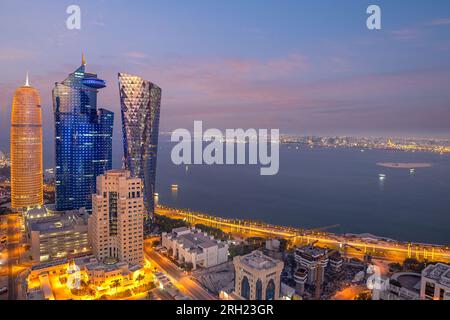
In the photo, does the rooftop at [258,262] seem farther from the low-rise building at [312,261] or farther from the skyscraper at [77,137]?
the skyscraper at [77,137]

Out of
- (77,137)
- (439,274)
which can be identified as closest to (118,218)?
(77,137)

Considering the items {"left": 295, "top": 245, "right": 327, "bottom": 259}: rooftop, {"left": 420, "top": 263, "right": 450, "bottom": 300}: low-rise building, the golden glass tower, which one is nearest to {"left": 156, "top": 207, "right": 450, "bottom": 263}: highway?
{"left": 295, "top": 245, "right": 327, "bottom": 259}: rooftop

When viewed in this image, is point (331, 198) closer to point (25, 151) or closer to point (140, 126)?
point (140, 126)

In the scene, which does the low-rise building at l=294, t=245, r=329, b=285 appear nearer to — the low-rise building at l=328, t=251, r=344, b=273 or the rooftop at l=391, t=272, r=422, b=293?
the low-rise building at l=328, t=251, r=344, b=273

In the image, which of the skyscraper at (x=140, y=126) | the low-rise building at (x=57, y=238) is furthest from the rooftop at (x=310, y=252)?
the low-rise building at (x=57, y=238)

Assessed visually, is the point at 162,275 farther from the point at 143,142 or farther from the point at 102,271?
the point at 143,142
